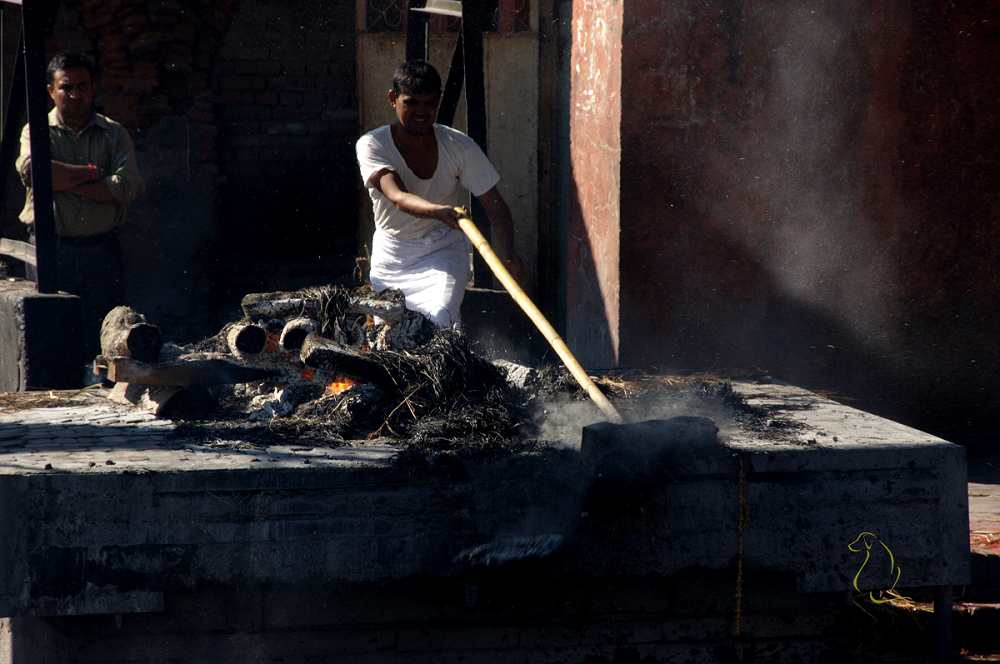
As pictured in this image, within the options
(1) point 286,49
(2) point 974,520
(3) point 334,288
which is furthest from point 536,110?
(2) point 974,520

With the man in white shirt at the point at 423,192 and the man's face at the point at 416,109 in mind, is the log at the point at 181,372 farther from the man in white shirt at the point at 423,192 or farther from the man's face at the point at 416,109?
the man's face at the point at 416,109

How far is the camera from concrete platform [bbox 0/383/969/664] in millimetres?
4164

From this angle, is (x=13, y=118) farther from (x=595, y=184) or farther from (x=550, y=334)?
(x=550, y=334)

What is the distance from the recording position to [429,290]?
21.9 feet

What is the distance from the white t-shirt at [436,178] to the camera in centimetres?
675

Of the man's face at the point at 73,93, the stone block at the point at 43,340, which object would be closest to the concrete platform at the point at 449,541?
the stone block at the point at 43,340

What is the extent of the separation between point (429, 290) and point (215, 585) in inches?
107

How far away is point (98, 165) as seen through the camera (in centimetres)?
782

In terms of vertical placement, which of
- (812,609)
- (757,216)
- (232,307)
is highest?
(757,216)

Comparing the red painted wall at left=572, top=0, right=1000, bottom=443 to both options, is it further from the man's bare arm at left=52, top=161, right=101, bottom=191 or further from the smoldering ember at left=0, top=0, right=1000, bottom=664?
the man's bare arm at left=52, top=161, right=101, bottom=191

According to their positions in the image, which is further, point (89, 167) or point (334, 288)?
point (89, 167)

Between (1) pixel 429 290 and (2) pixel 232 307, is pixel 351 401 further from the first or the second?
(2) pixel 232 307

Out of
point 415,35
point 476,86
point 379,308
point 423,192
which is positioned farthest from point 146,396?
point 415,35

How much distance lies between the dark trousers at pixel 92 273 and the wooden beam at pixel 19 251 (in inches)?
3.1
